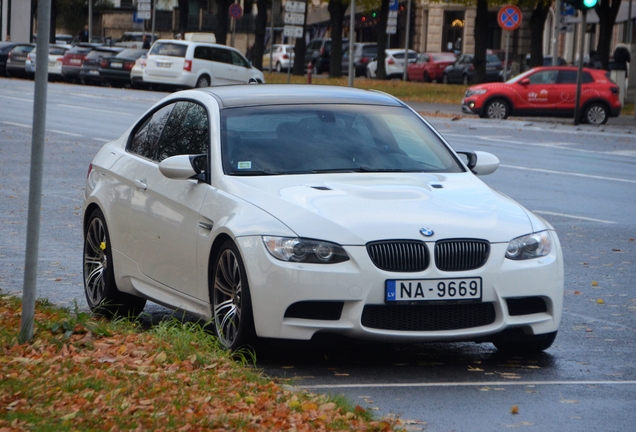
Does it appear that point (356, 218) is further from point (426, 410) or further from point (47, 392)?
point (47, 392)

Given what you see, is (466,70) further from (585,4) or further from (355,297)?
(355,297)

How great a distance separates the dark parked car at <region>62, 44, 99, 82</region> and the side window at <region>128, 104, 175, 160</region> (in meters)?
42.8

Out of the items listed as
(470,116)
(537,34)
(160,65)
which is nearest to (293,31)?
(160,65)

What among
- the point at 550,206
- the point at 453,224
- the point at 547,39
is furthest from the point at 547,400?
the point at 547,39

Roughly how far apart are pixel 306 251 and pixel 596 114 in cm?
2749

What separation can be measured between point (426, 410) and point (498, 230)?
1.25 meters

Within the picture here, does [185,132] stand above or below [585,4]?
below

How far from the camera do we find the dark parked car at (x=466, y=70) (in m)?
61.0

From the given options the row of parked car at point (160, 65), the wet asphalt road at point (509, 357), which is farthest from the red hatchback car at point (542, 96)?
the row of parked car at point (160, 65)

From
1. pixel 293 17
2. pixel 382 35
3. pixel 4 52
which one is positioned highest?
pixel 293 17

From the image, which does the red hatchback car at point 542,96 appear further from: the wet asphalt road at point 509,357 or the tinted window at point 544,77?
the wet asphalt road at point 509,357

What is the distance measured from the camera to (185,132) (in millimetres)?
7879

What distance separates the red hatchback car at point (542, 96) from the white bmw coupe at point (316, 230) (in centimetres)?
2545

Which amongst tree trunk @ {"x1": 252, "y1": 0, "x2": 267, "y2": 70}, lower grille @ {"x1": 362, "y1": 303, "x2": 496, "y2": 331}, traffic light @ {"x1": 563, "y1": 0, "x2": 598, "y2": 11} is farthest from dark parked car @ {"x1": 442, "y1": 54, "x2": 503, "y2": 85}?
lower grille @ {"x1": 362, "y1": 303, "x2": 496, "y2": 331}
